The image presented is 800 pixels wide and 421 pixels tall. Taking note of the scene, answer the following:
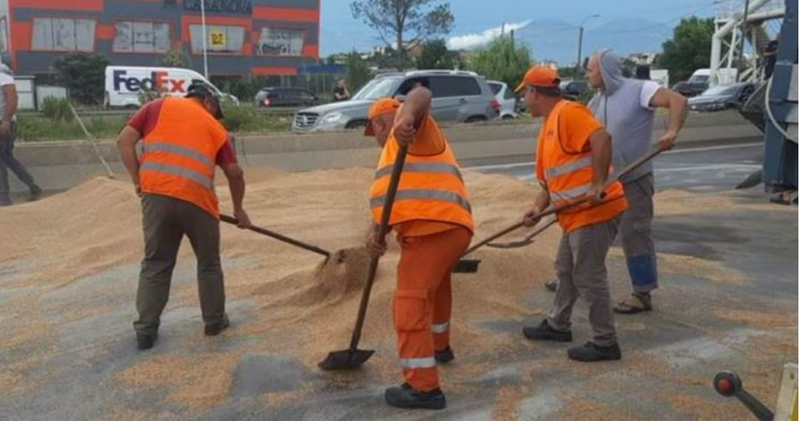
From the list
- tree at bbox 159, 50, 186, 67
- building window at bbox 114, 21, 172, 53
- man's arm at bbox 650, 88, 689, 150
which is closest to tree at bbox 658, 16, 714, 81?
tree at bbox 159, 50, 186, 67

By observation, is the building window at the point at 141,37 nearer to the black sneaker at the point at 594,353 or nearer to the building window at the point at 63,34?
the building window at the point at 63,34

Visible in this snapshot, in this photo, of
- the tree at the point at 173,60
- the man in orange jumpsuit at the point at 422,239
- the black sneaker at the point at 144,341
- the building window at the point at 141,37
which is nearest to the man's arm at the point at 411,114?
the man in orange jumpsuit at the point at 422,239

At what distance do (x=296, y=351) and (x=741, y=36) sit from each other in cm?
4461

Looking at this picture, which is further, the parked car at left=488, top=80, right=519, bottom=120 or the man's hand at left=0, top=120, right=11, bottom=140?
the parked car at left=488, top=80, right=519, bottom=120

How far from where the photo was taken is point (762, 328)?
17.8 ft

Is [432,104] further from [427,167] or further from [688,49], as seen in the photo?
[688,49]

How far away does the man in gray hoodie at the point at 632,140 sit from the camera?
560cm

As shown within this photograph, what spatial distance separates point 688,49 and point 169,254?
66250mm

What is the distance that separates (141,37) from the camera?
5647 centimetres

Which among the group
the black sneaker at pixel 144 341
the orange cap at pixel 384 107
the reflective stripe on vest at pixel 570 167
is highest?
the orange cap at pixel 384 107

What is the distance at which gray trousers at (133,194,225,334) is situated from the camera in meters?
5.09

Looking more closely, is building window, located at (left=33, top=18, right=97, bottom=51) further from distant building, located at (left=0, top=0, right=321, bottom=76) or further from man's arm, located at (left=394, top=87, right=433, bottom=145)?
man's arm, located at (left=394, top=87, right=433, bottom=145)

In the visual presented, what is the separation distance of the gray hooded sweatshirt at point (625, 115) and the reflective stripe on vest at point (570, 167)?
987 mm

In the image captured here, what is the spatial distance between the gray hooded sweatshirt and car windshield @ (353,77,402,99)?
37.2ft
